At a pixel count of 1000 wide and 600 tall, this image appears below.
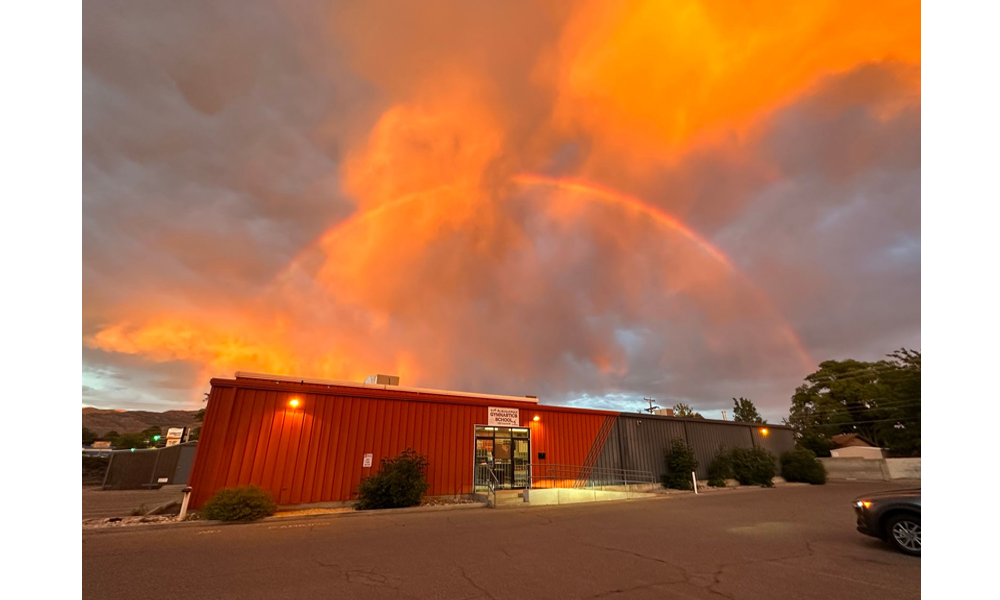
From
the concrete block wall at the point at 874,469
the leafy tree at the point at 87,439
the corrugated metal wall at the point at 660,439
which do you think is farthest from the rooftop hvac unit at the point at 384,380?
the leafy tree at the point at 87,439

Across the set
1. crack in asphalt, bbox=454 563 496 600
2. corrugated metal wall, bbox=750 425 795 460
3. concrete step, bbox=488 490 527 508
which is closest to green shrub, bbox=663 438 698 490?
corrugated metal wall, bbox=750 425 795 460

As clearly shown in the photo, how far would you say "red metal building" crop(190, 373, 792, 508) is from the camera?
1449 centimetres

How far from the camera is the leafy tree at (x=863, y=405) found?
42.8 meters

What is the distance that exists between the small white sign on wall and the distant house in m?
36.0

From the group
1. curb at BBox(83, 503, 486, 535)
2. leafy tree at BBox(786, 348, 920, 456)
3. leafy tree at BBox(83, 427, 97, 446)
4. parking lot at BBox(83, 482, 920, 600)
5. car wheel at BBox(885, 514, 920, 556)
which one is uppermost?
leafy tree at BBox(786, 348, 920, 456)

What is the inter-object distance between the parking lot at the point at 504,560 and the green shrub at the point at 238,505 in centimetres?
85

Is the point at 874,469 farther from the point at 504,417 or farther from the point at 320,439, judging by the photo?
the point at 320,439

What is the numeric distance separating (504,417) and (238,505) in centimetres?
1123

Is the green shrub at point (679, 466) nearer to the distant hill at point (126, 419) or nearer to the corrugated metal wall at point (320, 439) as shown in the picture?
the corrugated metal wall at point (320, 439)

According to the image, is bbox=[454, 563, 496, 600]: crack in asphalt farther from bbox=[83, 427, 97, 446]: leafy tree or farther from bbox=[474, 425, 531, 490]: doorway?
bbox=[83, 427, 97, 446]: leafy tree

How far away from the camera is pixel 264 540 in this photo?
9.27 m

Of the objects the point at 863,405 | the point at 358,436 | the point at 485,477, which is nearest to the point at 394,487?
the point at 358,436

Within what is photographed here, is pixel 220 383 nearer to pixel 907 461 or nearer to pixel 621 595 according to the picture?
pixel 621 595
